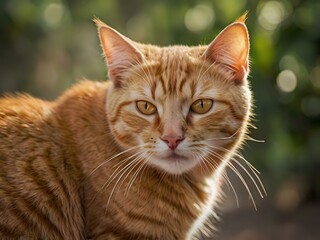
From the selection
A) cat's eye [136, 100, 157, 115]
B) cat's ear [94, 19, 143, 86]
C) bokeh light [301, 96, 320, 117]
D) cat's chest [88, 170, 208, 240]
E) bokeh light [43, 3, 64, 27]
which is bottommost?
cat's chest [88, 170, 208, 240]

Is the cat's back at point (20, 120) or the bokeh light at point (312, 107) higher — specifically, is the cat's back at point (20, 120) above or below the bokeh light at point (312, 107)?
above

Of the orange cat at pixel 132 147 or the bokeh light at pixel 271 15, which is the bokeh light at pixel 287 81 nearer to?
the bokeh light at pixel 271 15

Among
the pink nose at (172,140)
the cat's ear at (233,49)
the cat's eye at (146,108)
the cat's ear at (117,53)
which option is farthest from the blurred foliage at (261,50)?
the pink nose at (172,140)

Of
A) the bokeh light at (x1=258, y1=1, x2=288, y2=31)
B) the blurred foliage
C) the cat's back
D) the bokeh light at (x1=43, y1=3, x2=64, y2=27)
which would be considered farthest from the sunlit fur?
the bokeh light at (x1=43, y1=3, x2=64, y2=27)

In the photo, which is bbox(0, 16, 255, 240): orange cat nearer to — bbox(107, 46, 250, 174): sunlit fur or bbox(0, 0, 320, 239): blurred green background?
bbox(107, 46, 250, 174): sunlit fur

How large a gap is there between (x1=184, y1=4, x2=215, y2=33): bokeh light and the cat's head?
2201mm

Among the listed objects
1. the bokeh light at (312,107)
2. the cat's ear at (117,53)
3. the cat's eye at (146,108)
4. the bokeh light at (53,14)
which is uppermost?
the bokeh light at (53,14)

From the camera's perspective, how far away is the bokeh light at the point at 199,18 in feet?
16.3

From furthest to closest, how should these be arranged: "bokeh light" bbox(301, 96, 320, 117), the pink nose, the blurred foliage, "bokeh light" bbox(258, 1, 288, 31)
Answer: "bokeh light" bbox(301, 96, 320, 117)
"bokeh light" bbox(258, 1, 288, 31)
the blurred foliage
the pink nose

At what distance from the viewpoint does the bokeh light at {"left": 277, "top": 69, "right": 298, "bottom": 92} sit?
4.69 m

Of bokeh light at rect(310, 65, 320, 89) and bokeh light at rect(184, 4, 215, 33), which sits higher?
bokeh light at rect(184, 4, 215, 33)

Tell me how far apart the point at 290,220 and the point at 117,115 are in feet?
9.11

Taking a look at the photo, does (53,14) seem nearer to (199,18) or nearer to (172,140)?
(199,18)

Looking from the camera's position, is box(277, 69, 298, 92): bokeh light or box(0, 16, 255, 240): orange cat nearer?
box(0, 16, 255, 240): orange cat
